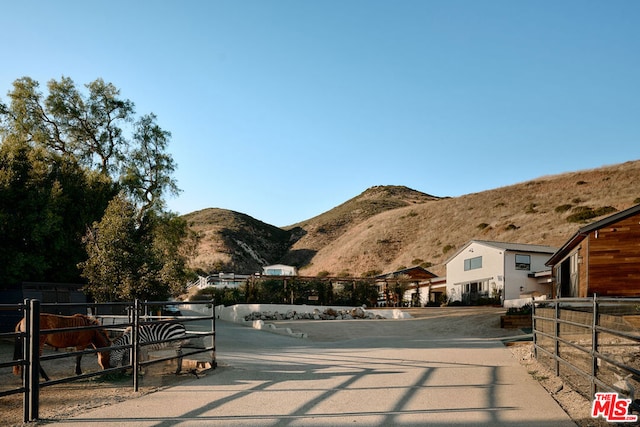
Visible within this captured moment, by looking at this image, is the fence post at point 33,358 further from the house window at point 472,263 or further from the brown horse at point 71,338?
the house window at point 472,263

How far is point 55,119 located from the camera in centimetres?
3080

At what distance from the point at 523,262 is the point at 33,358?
4052 cm

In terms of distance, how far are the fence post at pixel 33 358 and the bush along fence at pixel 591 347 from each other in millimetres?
6792

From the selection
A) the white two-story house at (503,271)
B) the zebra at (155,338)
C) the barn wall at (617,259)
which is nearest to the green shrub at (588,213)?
the white two-story house at (503,271)

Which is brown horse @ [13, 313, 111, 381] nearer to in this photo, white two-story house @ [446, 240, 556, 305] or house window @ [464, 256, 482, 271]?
white two-story house @ [446, 240, 556, 305]

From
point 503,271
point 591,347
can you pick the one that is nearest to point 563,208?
point 503,271

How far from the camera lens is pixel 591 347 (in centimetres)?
779

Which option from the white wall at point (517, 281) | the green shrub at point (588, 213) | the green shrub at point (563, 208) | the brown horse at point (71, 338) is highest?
the green shrub at point (563, 208)

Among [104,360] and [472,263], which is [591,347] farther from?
[472,263]

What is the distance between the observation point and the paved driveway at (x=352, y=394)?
22.1ft

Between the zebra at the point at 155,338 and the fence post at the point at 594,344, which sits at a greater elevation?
the fence post at the point at 594,344

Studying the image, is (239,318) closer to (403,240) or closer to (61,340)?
(61,340)

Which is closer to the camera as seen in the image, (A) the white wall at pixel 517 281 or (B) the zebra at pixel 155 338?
(B) the zebra at pixel 155 338

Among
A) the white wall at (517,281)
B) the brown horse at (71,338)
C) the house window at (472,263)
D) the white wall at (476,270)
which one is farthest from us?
the house window at (472,263)
